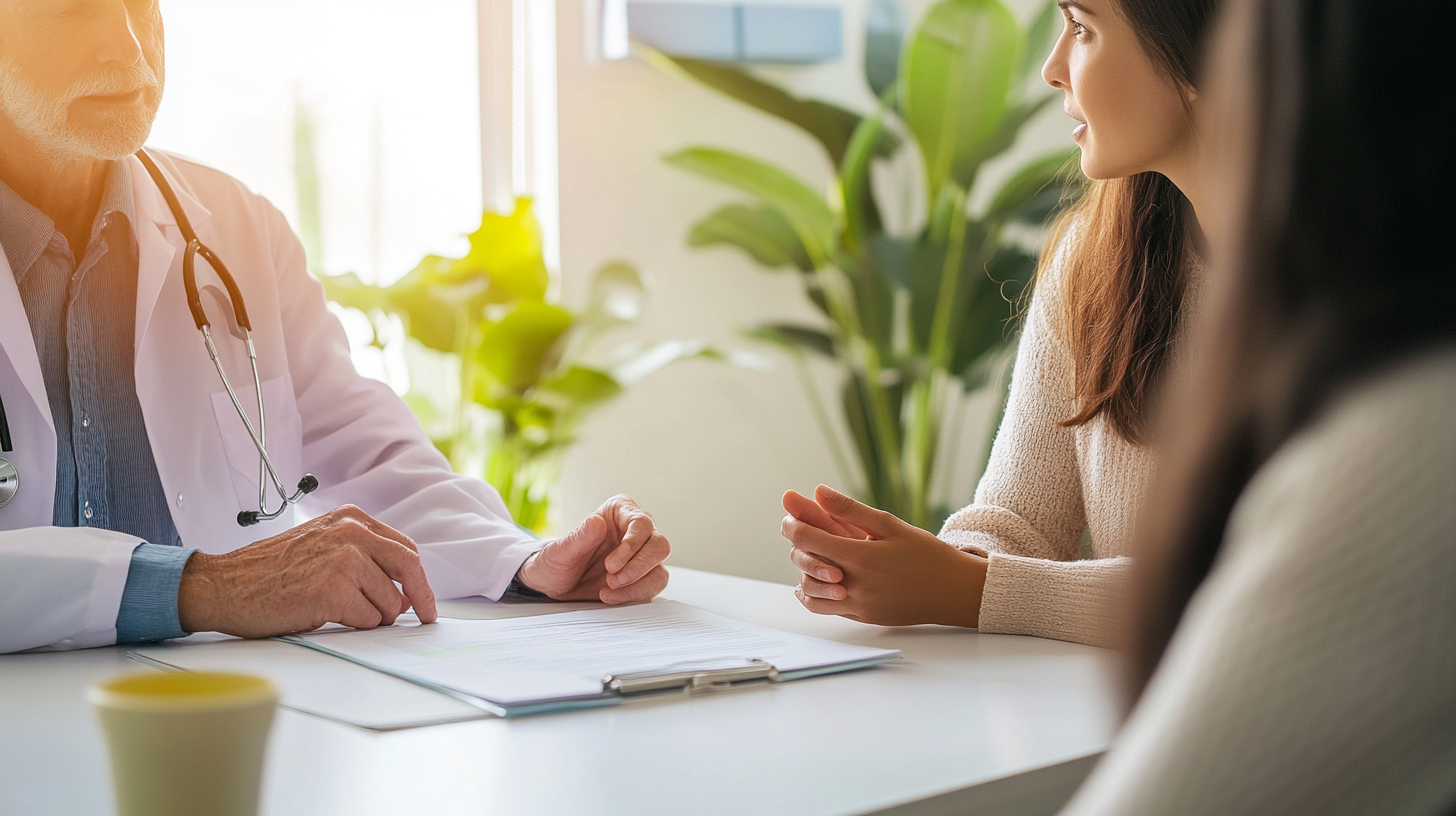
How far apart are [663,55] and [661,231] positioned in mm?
713

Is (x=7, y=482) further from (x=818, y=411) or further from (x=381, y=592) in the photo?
(x=818, y=411)

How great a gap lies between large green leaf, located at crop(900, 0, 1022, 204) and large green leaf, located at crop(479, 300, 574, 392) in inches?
37.5

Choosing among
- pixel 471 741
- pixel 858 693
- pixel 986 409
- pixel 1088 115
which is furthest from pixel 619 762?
pixel 986 409

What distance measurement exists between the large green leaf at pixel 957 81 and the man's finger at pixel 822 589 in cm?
168

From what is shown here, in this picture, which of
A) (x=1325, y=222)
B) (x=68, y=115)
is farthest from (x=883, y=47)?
(x=1325, y=222)

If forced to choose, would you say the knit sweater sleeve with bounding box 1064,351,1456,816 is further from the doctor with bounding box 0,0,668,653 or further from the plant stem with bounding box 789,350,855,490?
the plant stem with bounding box 789,350,855,490

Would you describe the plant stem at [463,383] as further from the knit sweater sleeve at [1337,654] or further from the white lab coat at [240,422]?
the knit sweater sleeve at [1337,654]

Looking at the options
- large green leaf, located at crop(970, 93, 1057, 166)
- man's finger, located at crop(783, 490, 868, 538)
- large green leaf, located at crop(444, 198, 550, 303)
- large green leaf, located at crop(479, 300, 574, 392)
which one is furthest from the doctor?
large green leaf, located at crop(970, 93, 1057, 166)

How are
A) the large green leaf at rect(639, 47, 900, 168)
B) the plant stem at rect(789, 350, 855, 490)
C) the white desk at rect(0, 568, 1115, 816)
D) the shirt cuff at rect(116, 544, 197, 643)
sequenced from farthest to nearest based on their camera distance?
the plant stem at rect(789, 350, 855, 490) < the large green leaf at rect(639, 47, 900, 168) < the shirt cuff at rect(116, 544, 197, 643) < the white desk at rect(0, 568, 1115, 816)

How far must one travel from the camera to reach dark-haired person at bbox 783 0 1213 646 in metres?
1.07

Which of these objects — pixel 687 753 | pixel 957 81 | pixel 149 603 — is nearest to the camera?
pixel 687 753

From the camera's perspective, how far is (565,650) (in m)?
0.92

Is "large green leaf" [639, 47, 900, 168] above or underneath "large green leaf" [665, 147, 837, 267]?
above

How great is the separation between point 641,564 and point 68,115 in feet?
2.77
